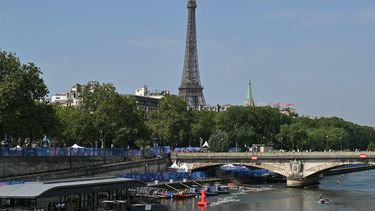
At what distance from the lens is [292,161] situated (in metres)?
101

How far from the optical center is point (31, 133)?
244 feet

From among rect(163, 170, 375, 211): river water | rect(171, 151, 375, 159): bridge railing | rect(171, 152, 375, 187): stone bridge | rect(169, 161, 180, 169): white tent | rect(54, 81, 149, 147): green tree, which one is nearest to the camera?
rect(163, 170, 375, 211): river water

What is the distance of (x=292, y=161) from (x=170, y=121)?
36019mm

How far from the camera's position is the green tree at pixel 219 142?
133750mm

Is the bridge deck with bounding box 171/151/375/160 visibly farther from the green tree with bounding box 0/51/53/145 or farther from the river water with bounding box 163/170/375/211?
the green tree with bounding box 0/51/53/145

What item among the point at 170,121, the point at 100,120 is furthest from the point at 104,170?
the point at 170,121

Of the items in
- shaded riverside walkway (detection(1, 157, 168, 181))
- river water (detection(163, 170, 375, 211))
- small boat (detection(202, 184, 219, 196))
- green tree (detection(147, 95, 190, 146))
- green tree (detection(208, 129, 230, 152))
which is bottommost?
river water (detection(163, 170, 375, 211))

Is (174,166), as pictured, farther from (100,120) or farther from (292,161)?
(292,161)

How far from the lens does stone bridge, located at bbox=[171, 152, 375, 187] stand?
3819 inches

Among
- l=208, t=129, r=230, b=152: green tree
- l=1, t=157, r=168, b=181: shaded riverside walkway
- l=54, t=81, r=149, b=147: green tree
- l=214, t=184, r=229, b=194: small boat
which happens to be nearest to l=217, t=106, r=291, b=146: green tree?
l=208, t=129, r=230, b=152: green tree

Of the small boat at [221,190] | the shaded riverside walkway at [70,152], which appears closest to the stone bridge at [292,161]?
the shaded riverside walkway at [70,152]

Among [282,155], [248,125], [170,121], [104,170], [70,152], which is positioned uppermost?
[248,125]

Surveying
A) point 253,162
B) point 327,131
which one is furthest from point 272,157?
point 327,131

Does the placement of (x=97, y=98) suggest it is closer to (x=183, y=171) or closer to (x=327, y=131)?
(x=183, y=171)
